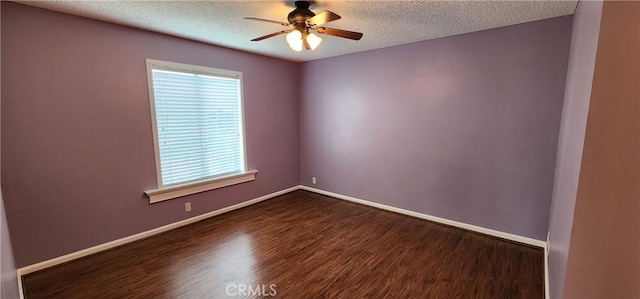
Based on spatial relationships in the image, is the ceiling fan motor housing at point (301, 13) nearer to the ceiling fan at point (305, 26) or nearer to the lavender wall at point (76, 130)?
the ceiling fan at point (305, 26)

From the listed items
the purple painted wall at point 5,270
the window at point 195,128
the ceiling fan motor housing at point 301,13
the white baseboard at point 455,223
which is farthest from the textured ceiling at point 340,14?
the white baseboard at point 455,223

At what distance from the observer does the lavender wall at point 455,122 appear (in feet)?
8.86

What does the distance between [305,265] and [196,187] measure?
1.89 metres

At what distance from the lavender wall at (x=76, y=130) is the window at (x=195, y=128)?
0.40ft

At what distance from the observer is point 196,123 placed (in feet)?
11.4

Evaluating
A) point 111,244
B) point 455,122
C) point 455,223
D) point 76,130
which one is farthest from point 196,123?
point 455,223

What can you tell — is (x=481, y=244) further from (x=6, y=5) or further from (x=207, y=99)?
(x=6, y=5)

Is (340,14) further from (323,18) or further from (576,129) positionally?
(576,129)

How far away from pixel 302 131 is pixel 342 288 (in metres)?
3.14

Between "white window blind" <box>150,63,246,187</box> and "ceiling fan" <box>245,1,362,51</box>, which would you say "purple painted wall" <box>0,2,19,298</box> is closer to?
"white window blind" <box>150,63,246,187</box>

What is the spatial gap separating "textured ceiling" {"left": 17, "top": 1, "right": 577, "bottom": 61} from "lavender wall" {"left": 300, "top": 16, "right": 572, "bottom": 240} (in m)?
0.30

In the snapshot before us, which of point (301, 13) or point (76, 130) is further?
point (76, 130)

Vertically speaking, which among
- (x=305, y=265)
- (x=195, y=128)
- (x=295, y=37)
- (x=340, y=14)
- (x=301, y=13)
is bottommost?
(x=305, y=265)

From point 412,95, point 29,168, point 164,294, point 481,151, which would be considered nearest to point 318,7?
point 412,95
